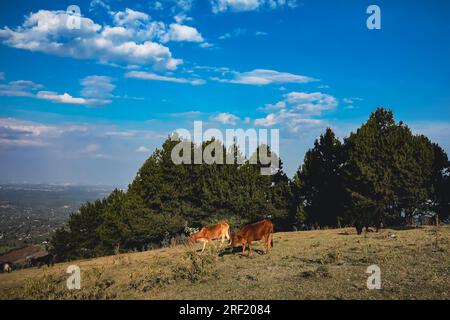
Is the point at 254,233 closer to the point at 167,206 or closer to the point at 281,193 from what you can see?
the point at 167,206

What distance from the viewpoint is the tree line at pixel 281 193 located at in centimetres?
3416

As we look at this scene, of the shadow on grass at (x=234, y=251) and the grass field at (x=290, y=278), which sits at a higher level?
the grass field at (x=290, y=278)

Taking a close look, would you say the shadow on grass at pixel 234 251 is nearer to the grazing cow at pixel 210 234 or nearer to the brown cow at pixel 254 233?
the brown cow at pixel 254 233

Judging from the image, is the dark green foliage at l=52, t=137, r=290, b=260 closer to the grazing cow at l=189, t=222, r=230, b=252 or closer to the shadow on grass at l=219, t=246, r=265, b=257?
the grazing cow at l=189, t=222, r=230, b=252

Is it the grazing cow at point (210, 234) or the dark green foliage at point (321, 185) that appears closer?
the grazing cow at point (210, 234)

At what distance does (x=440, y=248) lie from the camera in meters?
14.1

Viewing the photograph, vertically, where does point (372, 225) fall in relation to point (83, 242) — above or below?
above

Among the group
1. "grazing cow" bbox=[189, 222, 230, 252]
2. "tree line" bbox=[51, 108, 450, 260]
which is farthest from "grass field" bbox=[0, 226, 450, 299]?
"tree line" bbox=[51, 108, 450, 260]

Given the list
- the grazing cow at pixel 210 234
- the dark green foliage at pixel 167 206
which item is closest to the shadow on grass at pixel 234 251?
the grazing cow at pixel 210 234
